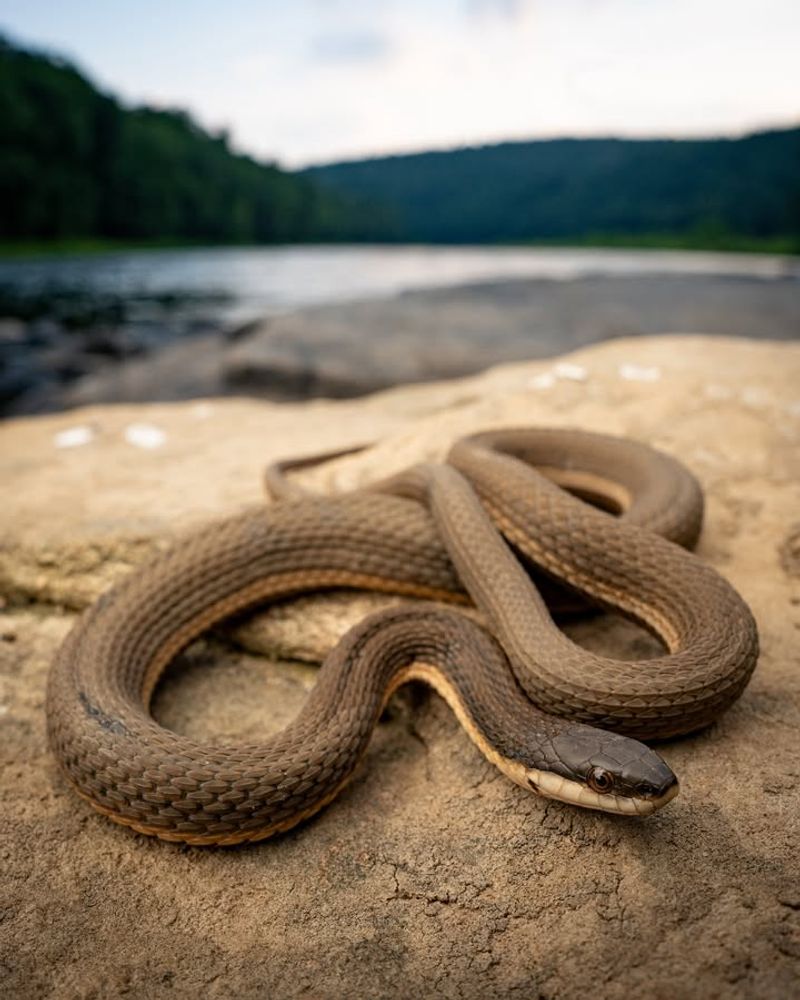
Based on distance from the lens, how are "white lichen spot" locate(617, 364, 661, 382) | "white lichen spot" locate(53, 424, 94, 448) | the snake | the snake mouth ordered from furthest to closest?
"white lichen spot" locate(53, 424, 94, 448) < "white lichen spot" locate(617, 364, 661, 382) < the snake < the snake mouth

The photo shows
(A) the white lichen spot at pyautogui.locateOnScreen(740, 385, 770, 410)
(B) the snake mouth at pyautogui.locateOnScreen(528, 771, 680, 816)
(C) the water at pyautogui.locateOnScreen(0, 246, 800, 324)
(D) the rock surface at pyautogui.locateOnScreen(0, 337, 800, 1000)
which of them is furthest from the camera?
(C) the water at pyautogui.locateOnScreen(0, 246, 800, 324)

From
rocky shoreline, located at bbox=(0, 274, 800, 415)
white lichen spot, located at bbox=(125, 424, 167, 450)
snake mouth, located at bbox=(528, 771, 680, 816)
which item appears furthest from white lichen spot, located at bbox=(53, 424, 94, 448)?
snake mouth, located at bbox=(528, 771, 680, 816)

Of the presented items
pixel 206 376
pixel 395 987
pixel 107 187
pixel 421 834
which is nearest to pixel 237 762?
pixel 421 834

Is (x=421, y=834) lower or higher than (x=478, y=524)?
lower

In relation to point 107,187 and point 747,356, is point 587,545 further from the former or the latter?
point 107,187

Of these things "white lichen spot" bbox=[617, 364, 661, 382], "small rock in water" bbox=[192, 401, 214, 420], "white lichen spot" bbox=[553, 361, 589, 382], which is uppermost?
"white lichen spot" bbox=[617, 364, 661, 382]

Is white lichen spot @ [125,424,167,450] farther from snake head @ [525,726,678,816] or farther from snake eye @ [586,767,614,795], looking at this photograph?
snake eye @ [586,767,614,795]

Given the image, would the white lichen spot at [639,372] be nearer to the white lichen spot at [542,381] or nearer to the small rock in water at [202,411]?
the white lichen spot at [542,381]
